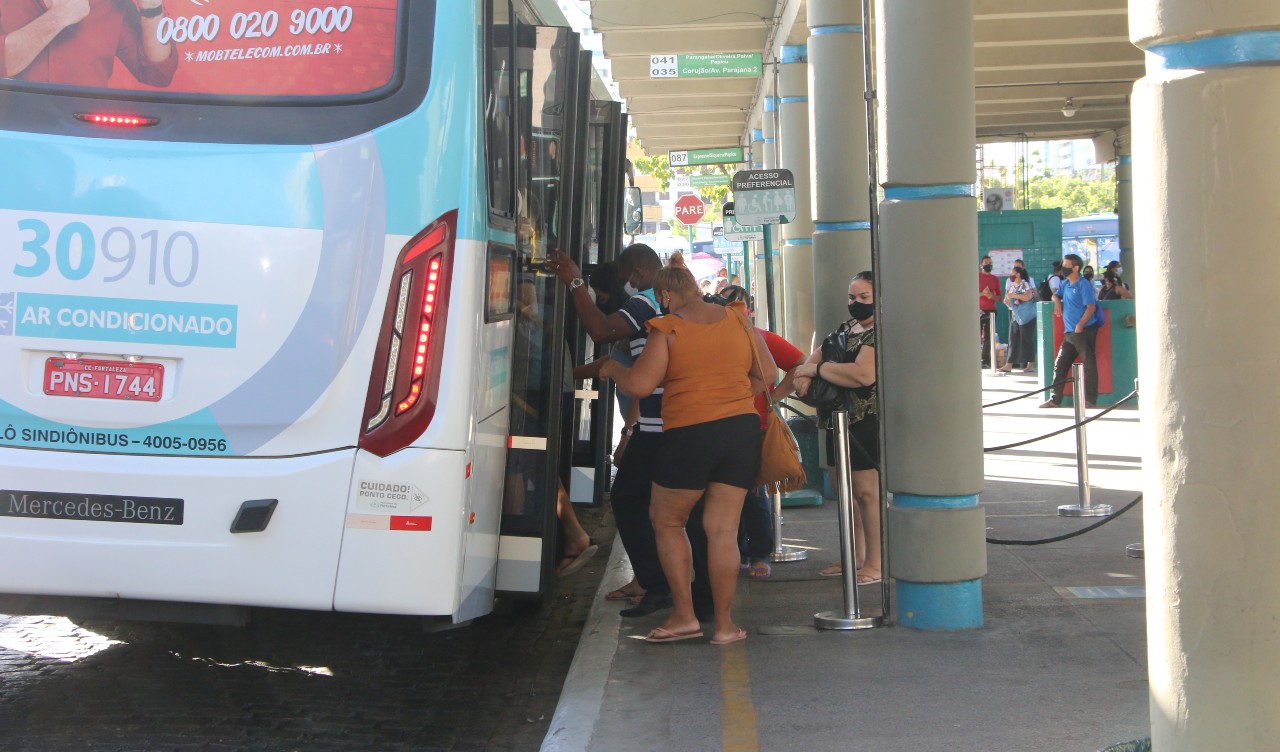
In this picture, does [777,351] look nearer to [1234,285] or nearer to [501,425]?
[501,425]

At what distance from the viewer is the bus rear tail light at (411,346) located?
4758 mm

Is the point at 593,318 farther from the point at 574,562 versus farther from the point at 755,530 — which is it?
the point at 574,562

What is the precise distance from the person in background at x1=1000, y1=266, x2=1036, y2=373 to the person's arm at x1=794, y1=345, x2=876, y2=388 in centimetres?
1766

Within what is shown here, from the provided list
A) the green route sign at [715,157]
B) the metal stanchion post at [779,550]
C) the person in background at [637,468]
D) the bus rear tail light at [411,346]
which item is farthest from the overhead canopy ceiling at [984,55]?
the bus rear tail light at [411,346]

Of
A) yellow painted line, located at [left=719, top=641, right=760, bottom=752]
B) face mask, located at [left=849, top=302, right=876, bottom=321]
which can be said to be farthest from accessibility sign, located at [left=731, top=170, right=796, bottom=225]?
yellow painted line, located at [left=719, top=641, right=760, bottom=752]

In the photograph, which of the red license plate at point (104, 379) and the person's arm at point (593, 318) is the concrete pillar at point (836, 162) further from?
the red license plate at point (104, 379)

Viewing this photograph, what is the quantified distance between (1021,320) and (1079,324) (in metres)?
7.91

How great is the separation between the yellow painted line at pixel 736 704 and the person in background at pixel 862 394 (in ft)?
3.39

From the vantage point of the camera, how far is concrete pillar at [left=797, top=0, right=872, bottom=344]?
10.6 m

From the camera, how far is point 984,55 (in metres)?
20.3

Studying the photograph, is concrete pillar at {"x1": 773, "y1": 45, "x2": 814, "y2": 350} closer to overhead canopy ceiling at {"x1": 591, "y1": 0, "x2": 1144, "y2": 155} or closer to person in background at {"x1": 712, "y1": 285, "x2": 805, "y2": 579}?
overhead canopy ceiling at {"x1": 591, "y1": 0, "x2": 1144, "y2": 155}

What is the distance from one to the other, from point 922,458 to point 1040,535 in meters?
3.09

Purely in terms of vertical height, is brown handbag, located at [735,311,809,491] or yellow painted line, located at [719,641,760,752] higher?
brown handbag, located at [735,311,809,491]

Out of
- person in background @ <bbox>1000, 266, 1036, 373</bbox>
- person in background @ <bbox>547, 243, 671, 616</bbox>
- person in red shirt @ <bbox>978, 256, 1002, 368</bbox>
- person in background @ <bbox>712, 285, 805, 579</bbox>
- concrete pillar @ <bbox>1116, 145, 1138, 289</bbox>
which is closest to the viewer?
person in background @ <bbox>547, 243, 671, 616</bbox>
